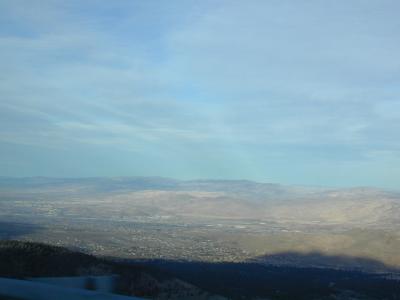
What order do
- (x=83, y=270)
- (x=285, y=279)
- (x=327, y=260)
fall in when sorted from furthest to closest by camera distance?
(x=327, y=260), (x=285, y=279), (x=83, y=270)

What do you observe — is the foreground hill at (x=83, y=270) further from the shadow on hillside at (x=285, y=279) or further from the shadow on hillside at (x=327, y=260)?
the shadow on hillside at (x=327, y=260)

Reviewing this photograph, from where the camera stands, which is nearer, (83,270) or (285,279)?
(83,270)

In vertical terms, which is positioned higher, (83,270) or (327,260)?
(83,270)

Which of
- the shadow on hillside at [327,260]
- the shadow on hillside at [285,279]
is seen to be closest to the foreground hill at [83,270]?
the shadow on hillside at [285,279]

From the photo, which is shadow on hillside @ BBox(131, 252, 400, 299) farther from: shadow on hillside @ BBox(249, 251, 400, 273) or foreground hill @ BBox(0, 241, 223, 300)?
foreground hill @ BBox(0, 241, 223, 300)

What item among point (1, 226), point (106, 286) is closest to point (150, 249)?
point (1, 226)

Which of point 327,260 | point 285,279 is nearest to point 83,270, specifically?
point 285,279

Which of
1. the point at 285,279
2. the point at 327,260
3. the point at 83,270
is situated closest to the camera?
the point at 83,270

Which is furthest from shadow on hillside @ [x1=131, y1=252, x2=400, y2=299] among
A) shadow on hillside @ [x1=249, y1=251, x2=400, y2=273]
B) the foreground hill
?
the foreground hill

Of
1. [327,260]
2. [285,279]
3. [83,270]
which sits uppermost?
[83,270]

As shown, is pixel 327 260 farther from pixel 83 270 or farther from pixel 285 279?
pixel 83 270
